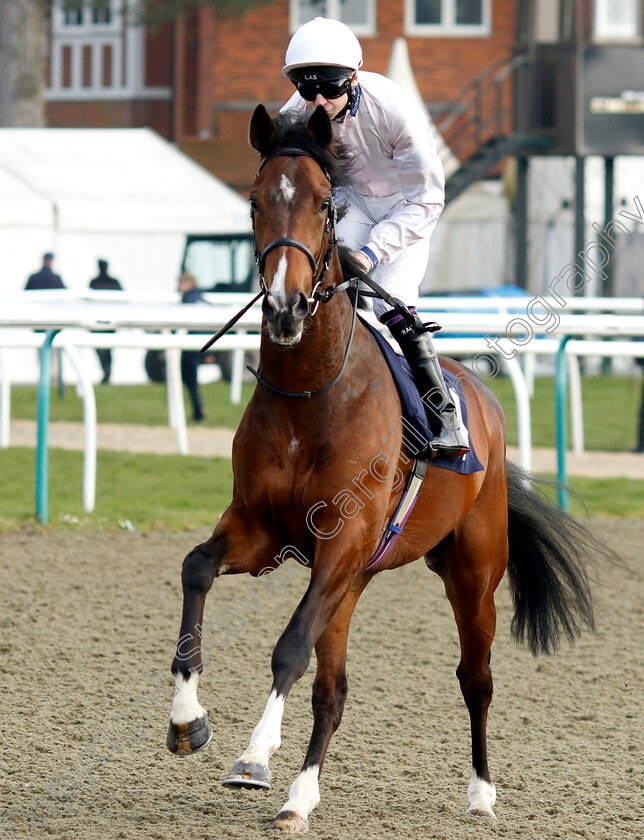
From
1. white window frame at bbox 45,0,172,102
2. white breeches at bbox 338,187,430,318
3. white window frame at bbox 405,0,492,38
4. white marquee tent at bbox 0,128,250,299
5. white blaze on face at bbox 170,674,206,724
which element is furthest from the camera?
white window frame at bbox 45,0,172,102

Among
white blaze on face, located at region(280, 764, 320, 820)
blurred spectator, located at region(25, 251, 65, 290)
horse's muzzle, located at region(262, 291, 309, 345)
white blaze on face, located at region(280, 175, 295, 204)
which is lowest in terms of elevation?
white blaze on face, located at region(280, 764, 320, 820)

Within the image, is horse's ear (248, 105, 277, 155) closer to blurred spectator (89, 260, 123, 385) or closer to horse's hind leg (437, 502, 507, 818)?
horse's hind leg (437, 502, 507, 818)

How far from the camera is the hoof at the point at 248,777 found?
10.3 ft

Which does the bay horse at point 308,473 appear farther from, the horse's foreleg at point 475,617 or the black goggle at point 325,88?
the black goggle at point 325,88

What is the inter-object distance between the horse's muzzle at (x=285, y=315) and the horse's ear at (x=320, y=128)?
53 centimetres

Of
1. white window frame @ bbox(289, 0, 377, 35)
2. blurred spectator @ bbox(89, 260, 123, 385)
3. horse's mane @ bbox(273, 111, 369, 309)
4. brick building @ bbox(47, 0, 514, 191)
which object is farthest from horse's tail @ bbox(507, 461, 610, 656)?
white window frame @ bbox(289, 0, 377, 35)

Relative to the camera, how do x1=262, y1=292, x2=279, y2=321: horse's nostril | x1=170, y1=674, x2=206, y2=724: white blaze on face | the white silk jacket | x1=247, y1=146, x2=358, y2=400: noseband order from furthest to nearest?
the white silk jacket
x1=170, y1=674, x2=206, y2=724: white blaze on face
x1=247, y1=146, x2=358, y2=400: noseband
x1=262, y1=292, x2=279, y2=321: horse's nostril

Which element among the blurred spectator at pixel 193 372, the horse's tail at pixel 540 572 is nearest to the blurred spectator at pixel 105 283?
the blurred spectator at pixel 193 372

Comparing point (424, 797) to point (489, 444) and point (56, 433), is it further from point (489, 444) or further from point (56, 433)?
point (56, 433)

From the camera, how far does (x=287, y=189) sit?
3281 millimetres

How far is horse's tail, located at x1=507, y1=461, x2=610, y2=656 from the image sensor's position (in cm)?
470

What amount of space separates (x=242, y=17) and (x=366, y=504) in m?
21.2

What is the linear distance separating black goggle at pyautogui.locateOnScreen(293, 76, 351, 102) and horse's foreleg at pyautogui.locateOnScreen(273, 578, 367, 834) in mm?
1417

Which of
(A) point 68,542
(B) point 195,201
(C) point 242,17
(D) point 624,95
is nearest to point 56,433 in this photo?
(A) point 68,542
